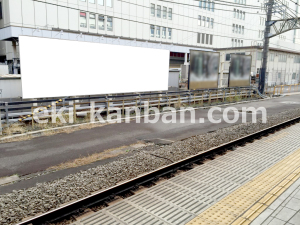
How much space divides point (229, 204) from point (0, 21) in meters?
39.2

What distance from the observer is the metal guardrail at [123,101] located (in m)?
11.6

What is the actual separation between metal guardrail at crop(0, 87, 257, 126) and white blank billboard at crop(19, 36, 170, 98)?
577 millimetres

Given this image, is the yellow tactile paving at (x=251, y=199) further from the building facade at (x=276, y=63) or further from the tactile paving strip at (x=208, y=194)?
the building facade at (x=276, y=63)

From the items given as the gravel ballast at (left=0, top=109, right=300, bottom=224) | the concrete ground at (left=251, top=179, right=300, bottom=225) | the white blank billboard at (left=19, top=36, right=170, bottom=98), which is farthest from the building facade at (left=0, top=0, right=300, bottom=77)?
the concrete ground at (left=251, top=179, right=300, bottom=225)

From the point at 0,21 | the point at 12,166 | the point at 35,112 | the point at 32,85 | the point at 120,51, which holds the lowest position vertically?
the point at 12,166

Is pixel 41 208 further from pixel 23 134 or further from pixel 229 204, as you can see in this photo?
pixel 23 134

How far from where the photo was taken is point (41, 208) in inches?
189

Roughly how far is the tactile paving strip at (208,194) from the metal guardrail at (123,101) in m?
7.89

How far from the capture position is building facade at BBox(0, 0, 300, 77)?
32.5 metres

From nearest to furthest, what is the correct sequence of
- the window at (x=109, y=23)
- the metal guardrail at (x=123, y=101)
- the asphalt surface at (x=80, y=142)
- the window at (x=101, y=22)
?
the asphalt surface at (x=80, y=142), the metal guardrail at (x=123, y=101), the window at (x=101, y=22), the window at (x=109, y=23)

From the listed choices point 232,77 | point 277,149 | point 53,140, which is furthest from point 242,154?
point 232,77

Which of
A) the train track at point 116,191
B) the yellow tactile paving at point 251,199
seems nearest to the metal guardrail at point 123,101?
the train track at point 116,191

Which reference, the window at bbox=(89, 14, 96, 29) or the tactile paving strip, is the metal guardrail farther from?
the window at bbox=(89, 14, 96, 29)

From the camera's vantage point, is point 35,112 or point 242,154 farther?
point 35,112
